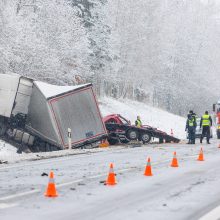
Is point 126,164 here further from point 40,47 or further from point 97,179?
point 40,47

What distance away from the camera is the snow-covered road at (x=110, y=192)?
815cm

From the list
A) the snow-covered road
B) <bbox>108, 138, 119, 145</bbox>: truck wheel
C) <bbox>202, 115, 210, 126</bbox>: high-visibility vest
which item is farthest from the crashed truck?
the snow-covered road

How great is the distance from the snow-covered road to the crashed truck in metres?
7.66

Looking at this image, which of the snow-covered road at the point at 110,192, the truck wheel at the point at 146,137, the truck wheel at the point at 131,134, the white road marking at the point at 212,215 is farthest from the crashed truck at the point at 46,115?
the white road marking at the point at 212,215

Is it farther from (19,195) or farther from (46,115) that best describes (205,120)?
(19,195)

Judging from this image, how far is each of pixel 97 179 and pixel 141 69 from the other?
44.9 meters

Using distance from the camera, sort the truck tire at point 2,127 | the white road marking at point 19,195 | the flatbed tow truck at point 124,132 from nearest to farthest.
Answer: the white road marking at point 19,195 < the truck tire at point 2,127 < the flatbed tow truck at point 124,132

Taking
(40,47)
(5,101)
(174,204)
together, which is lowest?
(174,204)

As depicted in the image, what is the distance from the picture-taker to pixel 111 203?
9.08m

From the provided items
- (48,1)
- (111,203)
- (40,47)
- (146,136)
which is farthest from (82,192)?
(48,1)

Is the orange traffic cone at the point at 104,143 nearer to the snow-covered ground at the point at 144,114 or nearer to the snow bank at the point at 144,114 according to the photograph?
the snow-covered ground at the point at 144,114

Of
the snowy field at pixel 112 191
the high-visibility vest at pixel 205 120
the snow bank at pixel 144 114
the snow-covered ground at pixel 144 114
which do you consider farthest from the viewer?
the snow bank at pixel 144 114

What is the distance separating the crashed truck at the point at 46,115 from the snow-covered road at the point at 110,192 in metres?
7.66

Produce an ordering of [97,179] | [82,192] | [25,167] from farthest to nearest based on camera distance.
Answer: [25,167] < [97,179] < [82,192]
